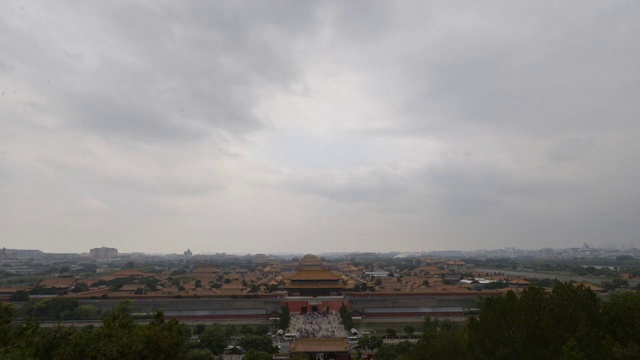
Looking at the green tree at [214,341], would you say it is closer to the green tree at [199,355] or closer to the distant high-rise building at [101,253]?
the green tree at [199,355]

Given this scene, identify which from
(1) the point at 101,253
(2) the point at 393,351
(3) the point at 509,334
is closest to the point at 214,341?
(2) the point at 393,351

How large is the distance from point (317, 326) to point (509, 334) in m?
20.8

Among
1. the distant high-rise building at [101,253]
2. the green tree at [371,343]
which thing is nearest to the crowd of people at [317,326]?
the green tree at [371,343]

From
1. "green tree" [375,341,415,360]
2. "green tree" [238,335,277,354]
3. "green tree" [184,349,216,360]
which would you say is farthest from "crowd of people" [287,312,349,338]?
"green tree" [184,349,216,360]

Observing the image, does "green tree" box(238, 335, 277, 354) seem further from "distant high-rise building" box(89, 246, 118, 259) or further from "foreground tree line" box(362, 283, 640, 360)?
"distant high-rise building" box(89, 246, 118, 259)

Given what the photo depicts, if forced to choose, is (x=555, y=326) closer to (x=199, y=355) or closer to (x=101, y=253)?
(x=199, y=355)

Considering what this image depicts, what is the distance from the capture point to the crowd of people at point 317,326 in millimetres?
27125

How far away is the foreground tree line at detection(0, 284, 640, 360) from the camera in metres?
8.35

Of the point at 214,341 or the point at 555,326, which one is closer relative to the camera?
the point at 555,326

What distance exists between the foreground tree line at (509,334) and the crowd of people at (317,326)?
53.8 ft

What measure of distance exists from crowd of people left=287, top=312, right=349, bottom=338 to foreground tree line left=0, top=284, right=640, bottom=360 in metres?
16.4

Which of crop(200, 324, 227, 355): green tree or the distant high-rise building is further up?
the distant high-rise building

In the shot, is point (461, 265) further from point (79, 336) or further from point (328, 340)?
point (79, 336)

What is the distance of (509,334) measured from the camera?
412 inches
